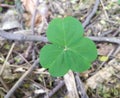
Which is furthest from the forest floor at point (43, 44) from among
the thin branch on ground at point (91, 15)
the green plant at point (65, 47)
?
the green plant at point (65, 47)

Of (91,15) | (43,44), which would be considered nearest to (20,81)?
(43,44)

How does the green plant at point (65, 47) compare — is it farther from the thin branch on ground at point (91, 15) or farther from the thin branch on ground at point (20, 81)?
the thin branch on ground at point (91, 15)

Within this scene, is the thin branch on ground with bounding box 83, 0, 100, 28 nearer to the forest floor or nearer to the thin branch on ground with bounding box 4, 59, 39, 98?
the forest floor

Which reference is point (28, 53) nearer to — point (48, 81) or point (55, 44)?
point (48, 81)

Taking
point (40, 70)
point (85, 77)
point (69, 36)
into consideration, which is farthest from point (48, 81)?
point (69, 36)

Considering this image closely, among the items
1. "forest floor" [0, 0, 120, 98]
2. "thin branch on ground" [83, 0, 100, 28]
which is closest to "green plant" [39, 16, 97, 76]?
"forest floor" [0, 0, 120, 98]

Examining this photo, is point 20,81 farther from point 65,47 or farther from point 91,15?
point 91,15

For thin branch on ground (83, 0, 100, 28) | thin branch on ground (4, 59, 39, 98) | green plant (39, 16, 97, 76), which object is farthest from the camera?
thin branch on ground (83, 0, 100, 28)
